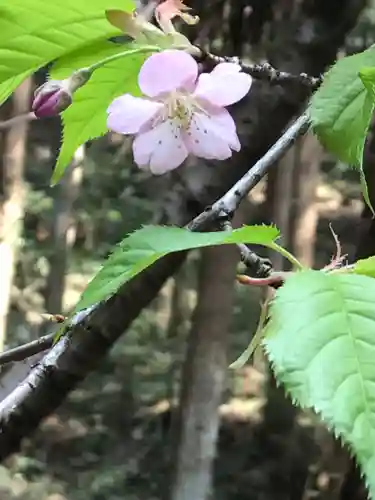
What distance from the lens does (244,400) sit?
2117mm

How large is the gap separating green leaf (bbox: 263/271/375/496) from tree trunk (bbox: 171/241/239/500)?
0.83 meters

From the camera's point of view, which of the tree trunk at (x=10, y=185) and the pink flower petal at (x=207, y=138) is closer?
the pink flower petal at (x=207, y=138)

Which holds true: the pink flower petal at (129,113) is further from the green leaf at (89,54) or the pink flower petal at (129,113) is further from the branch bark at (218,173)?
the branch bark at (218,173)

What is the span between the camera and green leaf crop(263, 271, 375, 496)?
20 centimetres

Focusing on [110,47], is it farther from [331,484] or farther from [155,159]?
[331,484]

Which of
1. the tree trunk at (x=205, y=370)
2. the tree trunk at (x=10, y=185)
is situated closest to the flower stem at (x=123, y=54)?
the tree trunk at (x=205, y=370)

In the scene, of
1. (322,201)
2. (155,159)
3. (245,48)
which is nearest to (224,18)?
(245,48)

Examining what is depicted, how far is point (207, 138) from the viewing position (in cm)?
39

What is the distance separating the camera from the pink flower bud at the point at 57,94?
32cm

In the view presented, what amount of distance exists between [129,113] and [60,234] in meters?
1.48

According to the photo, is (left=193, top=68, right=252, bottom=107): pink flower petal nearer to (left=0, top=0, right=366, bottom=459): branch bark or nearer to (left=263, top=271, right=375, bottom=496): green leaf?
(left=263, top=271, right=375, bottom=496): green leaf

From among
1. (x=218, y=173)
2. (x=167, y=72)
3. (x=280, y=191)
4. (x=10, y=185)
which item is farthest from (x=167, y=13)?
(x=280, y=191)

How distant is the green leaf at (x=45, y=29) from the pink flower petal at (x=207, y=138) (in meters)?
0.08

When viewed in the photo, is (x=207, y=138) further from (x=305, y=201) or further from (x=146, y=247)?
(x=305, y=201)
